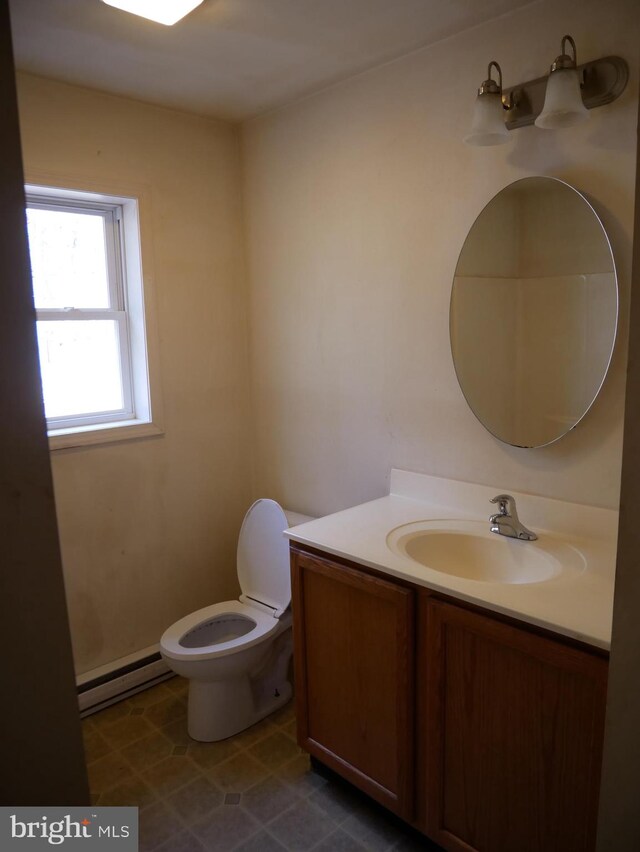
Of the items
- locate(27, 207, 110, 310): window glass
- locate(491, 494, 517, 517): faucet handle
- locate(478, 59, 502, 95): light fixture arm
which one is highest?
locate(478, 59, 502, 95): light fixture arm

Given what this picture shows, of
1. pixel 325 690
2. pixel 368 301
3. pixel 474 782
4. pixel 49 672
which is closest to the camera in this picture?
pixel 49 672

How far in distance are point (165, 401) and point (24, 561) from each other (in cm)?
217

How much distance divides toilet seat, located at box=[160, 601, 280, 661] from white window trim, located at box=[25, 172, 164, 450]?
2.66ft

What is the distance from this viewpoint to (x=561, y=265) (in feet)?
5.87

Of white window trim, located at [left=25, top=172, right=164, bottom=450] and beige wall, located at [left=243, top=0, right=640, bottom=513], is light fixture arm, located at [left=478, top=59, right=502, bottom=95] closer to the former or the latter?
beige wall, located at [left=243, top=0, right=640, bottom=513]

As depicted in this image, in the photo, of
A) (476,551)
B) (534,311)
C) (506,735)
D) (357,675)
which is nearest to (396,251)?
(534,311)

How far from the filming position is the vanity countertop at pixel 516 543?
53.6 inches

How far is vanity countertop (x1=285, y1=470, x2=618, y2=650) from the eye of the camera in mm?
1360

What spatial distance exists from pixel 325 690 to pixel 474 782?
0.55 meters

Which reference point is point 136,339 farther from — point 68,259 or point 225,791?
point 225,791

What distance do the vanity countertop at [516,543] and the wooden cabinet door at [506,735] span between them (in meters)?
0.06

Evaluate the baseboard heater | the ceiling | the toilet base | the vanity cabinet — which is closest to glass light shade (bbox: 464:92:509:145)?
the ceiling

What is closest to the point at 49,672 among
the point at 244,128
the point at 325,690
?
the point at 325,690

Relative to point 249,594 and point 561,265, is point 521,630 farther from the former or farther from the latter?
point 249,594
